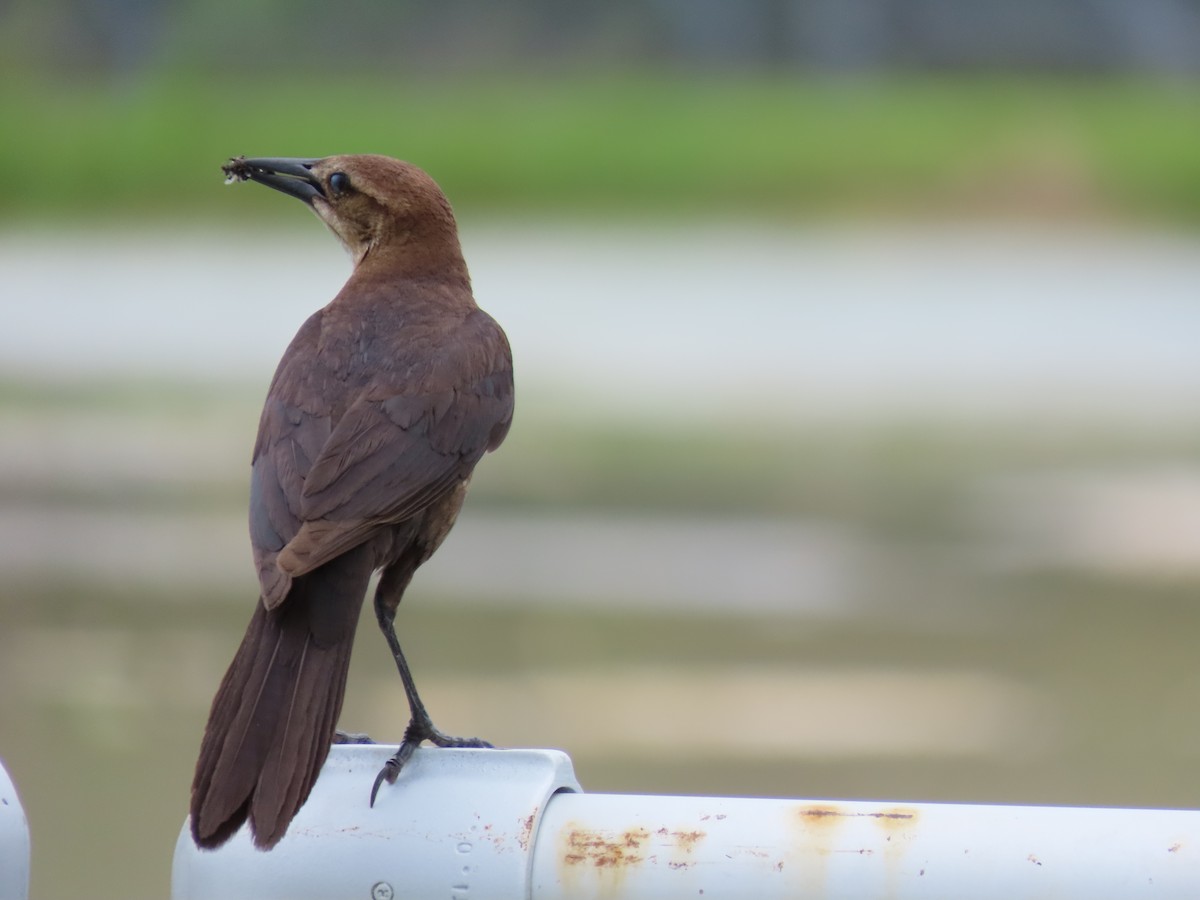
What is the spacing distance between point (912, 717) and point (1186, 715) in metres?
0.96

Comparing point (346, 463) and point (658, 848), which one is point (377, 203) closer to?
point (346, 463)

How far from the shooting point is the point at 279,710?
2.17m

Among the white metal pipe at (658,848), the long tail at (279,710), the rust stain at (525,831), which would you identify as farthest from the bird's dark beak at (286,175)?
the rust stain at (525,831)

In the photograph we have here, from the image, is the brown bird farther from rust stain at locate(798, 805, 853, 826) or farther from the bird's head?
rust stain at locate(798, 805, 853, 826)

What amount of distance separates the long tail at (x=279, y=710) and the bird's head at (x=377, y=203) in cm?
83

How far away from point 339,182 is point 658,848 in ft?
5.63

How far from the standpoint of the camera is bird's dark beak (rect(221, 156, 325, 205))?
10.3ft

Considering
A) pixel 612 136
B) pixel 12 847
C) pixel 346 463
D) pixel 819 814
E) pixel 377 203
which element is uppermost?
pixel 612 136

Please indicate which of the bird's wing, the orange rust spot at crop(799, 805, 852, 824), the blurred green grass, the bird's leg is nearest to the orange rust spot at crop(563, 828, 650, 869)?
the orange rust spot at crop(799, 805, 852, 824)

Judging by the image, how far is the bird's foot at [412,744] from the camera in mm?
1969

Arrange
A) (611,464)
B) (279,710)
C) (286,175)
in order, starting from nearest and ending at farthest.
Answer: (279,710) → (286,175) → (611,464)

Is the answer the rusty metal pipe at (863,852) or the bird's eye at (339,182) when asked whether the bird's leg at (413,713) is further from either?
the bird's eye at (339,182)

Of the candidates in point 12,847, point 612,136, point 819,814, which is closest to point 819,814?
point 819,814

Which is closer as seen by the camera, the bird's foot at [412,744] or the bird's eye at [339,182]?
the bird's foot at [412,744]
